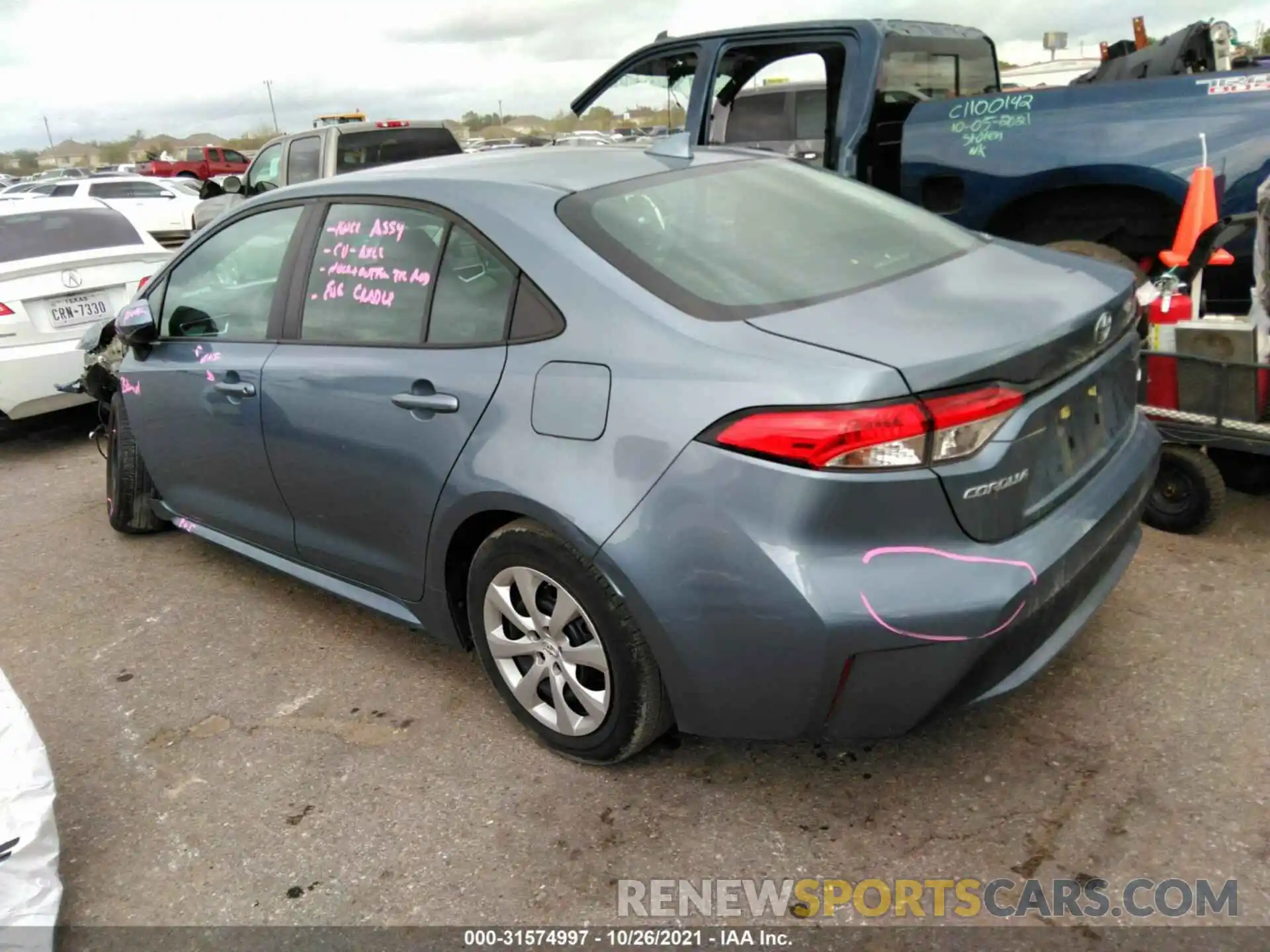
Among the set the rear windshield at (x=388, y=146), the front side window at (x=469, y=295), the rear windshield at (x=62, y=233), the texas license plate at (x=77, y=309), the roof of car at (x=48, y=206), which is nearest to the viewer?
the front side window at (x=469, y=295)

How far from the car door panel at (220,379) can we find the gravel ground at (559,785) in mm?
533

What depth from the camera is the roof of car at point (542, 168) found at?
2.95 metres

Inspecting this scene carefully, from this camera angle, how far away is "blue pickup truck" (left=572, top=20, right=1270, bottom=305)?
4469mm

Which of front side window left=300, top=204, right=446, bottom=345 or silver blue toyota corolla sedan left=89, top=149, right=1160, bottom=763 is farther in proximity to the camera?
front side window left=300, top=204, right=446, bottom=345

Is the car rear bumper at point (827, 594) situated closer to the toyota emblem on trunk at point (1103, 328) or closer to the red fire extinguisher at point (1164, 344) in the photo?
the toyota emblem on trunk at point (1103, 328)

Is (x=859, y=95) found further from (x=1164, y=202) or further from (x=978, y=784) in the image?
(x=978, y=784)

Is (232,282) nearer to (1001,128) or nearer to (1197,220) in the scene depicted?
(1001,128)

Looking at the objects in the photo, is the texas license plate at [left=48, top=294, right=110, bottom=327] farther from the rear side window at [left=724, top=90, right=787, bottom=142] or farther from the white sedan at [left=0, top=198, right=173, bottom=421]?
the rear side window at [left=724, top=90, right=787, bottom=142]

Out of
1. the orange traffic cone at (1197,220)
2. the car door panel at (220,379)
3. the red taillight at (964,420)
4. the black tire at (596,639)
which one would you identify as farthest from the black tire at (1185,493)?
the car door panel at (220,379)

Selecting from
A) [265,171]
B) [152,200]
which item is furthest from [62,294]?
[152,200]

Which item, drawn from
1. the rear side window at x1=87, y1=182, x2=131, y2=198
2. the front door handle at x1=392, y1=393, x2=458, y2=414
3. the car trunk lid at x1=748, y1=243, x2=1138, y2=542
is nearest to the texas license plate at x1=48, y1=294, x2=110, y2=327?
the front door handle at x1=392, y1=393, x2=458, y2=414

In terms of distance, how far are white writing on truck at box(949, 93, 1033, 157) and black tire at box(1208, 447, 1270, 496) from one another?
6.07ft

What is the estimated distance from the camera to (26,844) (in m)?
2.27

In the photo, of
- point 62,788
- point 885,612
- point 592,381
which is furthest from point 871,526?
point 62,788
